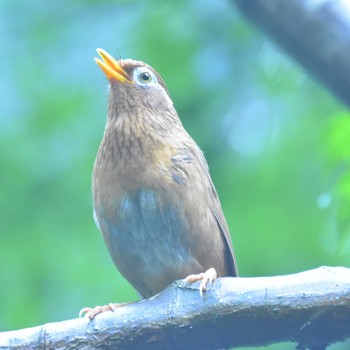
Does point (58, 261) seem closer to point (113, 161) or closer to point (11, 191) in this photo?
point (11, 191)

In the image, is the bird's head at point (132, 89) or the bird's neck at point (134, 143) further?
the bird's head at point (132, 89)

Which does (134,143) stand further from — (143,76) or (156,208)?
(143,76)

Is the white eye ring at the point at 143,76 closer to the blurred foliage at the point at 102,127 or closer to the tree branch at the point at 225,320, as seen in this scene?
the blurred foliage at the point at 102,127

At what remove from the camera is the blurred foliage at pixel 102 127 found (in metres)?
6.42

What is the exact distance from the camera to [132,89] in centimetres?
520

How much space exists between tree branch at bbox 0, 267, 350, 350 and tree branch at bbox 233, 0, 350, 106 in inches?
41.1

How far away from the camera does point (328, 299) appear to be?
131 inches

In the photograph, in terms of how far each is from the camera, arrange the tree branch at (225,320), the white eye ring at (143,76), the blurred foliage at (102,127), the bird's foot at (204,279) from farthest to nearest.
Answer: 1. the blurred foliage at (102,127)
2. the white eye ring at (143,76)
3. the bird's foot at (204,279)
4. the tree branch at (225,320)

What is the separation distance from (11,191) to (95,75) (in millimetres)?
1057

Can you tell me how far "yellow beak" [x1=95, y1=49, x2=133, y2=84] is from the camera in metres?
5.04

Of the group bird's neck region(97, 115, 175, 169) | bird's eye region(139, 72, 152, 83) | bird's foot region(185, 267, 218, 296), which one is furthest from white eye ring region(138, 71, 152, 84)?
bird's foot region(185, 267, 218, 296)

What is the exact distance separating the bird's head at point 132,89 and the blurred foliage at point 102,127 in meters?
1.29

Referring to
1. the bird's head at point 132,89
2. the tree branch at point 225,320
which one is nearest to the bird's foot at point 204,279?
the tree branch at point 225,320

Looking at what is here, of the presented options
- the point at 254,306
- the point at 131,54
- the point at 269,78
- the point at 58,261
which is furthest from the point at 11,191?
the point at 254,306
